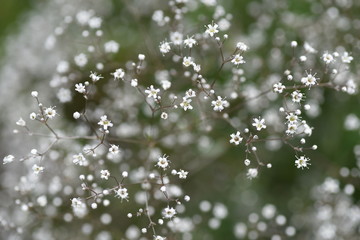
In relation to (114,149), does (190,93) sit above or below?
below

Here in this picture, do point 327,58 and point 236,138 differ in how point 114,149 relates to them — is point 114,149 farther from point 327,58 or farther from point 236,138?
point 327,58

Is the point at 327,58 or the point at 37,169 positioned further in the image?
the point at 327,58

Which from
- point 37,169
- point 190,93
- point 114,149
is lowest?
point 190,93

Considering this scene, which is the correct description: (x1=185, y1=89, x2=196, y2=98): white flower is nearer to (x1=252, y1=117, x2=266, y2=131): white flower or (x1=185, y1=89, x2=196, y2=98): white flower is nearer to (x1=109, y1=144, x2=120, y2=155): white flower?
(x1=252, y1=117, x2=266, y2=131): white flower

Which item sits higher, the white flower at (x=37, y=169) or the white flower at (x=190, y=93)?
the white flower at (x=37, y=169)

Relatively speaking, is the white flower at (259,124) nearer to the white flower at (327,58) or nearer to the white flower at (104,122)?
the white flower at (327,58)

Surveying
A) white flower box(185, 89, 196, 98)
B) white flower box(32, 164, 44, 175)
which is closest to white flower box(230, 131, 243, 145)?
white flower box(185, 89, 196, 98)

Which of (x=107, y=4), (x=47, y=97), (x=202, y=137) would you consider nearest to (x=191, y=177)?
(x=202, y=137)

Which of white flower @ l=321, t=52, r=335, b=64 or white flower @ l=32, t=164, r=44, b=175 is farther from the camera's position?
white flower @ l=321, t=52, r=335, b=64

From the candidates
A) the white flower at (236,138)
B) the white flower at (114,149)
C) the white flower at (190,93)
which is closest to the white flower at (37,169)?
the white flower at (114,149)

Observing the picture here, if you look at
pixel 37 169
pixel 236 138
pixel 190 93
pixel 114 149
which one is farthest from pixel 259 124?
pixel 37 169

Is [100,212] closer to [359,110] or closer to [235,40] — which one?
[235,40]
